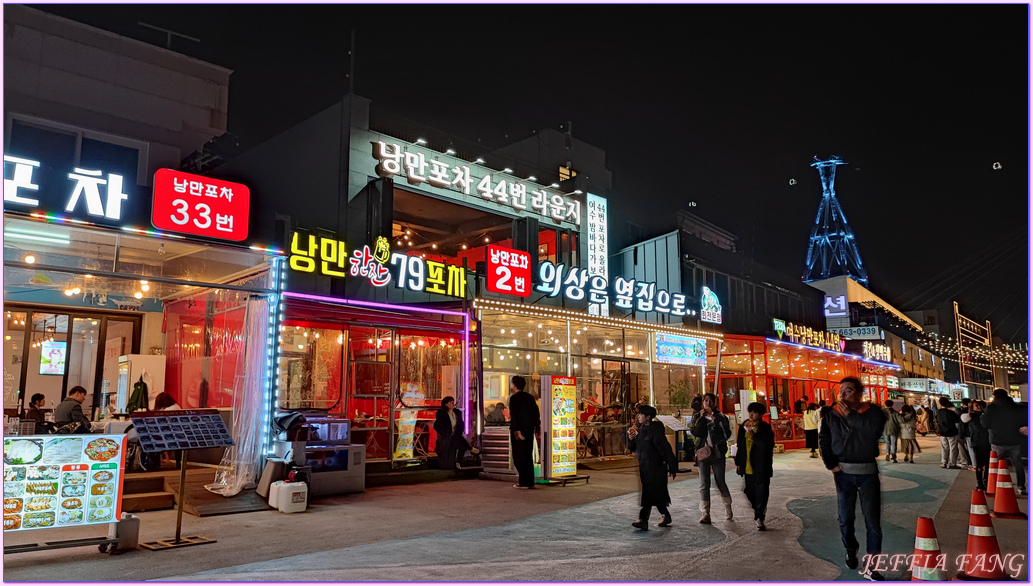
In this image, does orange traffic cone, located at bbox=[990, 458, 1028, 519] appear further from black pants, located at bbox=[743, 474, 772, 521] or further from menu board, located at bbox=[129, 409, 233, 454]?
menu board, located at bbox=[129, 409, 233, 454]

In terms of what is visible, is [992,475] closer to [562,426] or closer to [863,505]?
[863,505]

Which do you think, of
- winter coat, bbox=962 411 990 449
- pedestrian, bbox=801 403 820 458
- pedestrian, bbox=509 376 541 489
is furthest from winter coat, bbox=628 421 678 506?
pedestrian, bbox=801 403 820 458

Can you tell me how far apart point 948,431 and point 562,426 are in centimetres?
926

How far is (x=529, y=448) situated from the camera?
12875mm

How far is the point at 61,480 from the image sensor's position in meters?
6.85

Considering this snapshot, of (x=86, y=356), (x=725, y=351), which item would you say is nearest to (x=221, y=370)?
(x=86, y=356)

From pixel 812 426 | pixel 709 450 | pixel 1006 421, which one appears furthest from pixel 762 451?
pixel 812 426

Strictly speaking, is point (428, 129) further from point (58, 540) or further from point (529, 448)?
point (58, 540)

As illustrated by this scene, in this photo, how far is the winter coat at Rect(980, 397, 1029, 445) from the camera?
34.4ft

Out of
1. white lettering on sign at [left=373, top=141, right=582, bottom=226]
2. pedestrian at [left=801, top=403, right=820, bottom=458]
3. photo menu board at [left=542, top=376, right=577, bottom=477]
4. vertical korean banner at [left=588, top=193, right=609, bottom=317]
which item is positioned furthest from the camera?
vertical korean banner at [left=588, top=193, right=609, bottom=317]

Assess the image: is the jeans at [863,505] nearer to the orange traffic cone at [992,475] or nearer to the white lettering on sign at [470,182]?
the orange traffic cone at [992,475]

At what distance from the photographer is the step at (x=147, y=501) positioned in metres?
9.45

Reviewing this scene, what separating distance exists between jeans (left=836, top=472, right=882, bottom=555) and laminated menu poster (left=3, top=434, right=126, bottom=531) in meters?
7.04

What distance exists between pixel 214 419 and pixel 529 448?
6.04 metres
